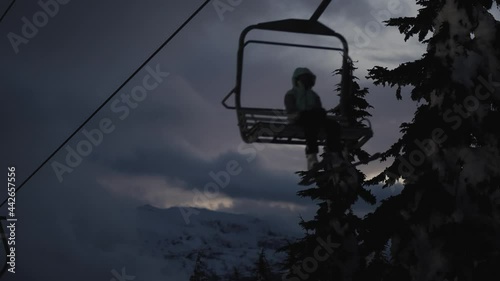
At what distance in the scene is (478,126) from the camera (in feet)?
46.4

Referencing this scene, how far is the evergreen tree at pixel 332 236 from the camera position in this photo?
21.9 meters

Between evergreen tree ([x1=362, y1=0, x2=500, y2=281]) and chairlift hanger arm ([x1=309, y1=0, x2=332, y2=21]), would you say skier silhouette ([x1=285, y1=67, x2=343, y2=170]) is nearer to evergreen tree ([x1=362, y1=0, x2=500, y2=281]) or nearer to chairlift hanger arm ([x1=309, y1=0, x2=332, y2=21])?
chairlift hanger arm ([x1=309, y1=0, x2=332, y2=21])

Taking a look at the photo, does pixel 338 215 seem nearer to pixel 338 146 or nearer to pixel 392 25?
pixel 392 25

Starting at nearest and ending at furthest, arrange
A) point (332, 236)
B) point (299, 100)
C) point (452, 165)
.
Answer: point (299, 100), point (452, 165), point (332, 236)

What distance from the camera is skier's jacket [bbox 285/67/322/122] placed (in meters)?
9.94

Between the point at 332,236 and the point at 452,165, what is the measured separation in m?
8.79

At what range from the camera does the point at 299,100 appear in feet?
32.9

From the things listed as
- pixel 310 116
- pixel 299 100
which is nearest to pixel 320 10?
pixel 299 100

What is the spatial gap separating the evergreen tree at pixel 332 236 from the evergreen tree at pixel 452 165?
6856mm

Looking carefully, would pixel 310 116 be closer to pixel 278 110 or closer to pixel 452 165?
pixel 278 110

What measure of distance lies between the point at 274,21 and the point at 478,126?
6.19 metres

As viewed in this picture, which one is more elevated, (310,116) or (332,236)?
(332,236)

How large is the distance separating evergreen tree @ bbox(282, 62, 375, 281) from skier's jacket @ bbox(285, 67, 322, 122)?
11.8 meters

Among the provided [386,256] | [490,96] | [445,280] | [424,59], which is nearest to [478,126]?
[490,96]
